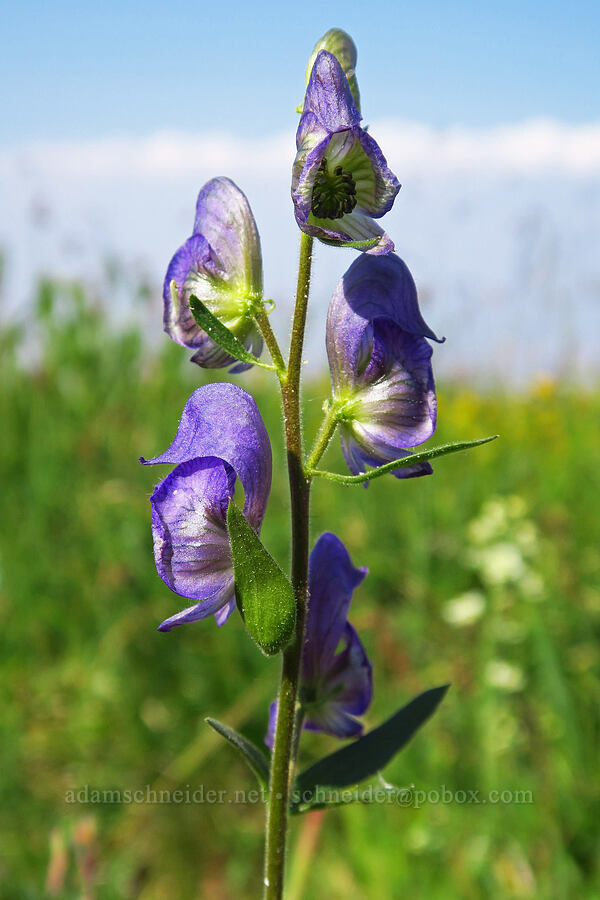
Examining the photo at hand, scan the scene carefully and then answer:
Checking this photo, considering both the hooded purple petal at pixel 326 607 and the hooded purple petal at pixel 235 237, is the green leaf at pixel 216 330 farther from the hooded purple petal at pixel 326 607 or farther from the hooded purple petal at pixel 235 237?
the hooded purple petal at pixel 326 607

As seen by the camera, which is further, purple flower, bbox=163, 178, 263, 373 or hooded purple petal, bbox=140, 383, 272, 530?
purple flower, bbox=163, 178, 263, 373

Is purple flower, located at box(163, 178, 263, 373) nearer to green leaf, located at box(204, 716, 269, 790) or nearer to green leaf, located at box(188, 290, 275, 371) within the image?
green leaf, located at box(188, 290, 275, 371)

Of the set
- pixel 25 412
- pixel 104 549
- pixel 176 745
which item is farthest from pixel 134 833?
pixel 25 412

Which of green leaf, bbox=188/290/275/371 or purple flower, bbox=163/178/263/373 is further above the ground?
purple flower, bbox=163/178/263/373

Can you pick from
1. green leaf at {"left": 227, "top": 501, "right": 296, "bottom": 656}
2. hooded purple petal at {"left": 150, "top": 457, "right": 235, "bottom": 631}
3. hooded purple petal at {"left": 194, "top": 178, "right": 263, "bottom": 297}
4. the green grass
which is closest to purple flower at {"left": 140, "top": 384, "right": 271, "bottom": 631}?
hooded purple petal at {"left": 150, "top": 457, "right": 235, "bottom": 631}

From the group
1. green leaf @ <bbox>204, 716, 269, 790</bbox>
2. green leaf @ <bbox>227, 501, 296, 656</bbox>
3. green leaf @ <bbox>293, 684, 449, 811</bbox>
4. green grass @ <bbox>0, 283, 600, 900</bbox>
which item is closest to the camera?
green leaf @ <bbox>227, 501, 296, 656</bbox>

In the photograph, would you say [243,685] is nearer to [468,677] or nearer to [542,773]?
[468,677]

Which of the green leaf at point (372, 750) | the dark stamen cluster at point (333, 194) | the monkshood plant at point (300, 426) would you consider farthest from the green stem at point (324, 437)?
the green leaf at point (372, 750)

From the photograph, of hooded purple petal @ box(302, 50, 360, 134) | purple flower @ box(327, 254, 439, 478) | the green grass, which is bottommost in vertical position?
the green grass
